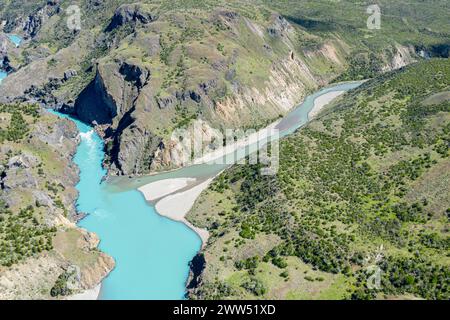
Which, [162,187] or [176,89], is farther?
[176,89]

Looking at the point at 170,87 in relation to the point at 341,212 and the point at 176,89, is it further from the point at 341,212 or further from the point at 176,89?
the point at 341,212

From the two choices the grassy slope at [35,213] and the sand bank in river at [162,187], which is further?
the sand bank in river at [162,187]

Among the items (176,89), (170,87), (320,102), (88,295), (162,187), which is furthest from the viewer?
(320,102)

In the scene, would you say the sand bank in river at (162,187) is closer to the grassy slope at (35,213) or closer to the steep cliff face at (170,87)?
the steep cliff face at (170,87)

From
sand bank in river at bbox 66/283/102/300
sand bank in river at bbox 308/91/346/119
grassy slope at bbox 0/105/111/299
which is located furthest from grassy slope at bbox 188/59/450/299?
sand bank in river at bbox 308/91/346/119

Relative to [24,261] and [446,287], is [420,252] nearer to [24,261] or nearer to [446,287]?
[446,287]

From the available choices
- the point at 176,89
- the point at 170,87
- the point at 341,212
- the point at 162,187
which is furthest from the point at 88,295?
the point at 170,87

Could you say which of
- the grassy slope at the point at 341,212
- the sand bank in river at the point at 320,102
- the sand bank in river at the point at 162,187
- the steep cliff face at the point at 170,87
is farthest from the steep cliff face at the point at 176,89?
the grassy slope at the point at 341,212
